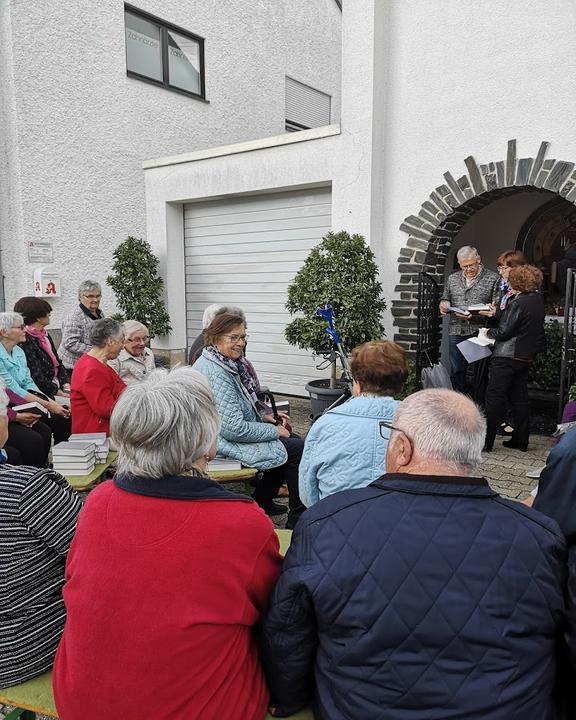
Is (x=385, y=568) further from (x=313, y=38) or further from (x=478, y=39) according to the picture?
(x=313, y=38)

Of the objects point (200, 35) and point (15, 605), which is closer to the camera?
point (15, 605)

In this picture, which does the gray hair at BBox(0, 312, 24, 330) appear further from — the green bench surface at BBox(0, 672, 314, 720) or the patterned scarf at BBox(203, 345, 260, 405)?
the green bench surface at BBox(0, 672, 314, 720)

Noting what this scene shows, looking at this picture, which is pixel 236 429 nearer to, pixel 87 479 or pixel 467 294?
pixel 87 479

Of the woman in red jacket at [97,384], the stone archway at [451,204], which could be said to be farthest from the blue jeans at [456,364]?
the woman in red jacket at [97,384]

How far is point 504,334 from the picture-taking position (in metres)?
5.21

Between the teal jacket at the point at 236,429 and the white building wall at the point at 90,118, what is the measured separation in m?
6.23

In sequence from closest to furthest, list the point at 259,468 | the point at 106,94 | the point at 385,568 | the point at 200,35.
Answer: the point at 385,568, the point at 259,468, the point at 106,94, the point at 200,35

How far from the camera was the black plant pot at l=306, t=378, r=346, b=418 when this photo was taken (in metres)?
6.21

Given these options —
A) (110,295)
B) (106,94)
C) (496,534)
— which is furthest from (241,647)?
(106,94)

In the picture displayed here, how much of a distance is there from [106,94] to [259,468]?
26.3 feet

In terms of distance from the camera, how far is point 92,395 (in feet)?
12.7

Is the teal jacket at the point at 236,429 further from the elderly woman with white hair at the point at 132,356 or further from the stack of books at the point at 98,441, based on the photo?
the elderly woman with white hair at the point at 132,356

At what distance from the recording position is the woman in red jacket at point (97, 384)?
387 centimetres

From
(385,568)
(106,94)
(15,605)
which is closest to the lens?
(385,568)
